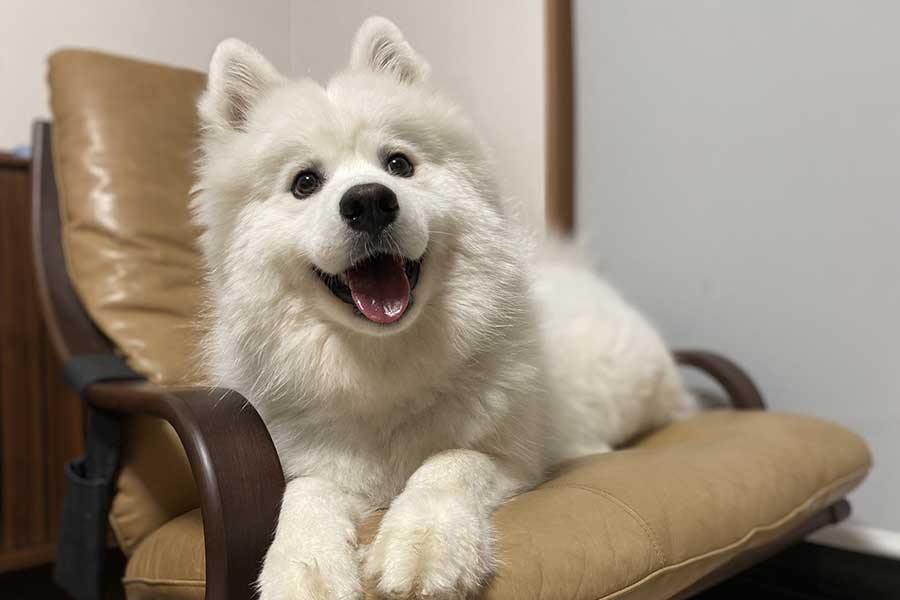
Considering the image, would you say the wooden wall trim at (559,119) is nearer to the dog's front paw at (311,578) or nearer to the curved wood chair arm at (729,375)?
the curved wood chair arm at (729,375)

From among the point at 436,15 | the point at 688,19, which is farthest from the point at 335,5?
the point at 688,19

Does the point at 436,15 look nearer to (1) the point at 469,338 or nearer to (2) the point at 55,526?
(1) the point at 469,338

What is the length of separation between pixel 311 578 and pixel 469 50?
0.91 m

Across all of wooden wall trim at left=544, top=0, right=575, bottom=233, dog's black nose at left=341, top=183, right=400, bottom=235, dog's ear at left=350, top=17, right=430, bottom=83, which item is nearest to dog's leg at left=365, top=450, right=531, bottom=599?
dog's black nose at left=341, top=183, right=400, bottom=235

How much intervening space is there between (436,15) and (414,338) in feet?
1.82

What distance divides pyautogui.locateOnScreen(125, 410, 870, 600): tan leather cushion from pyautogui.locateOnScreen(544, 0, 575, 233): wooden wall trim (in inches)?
37.8

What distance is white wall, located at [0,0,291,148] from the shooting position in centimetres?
126

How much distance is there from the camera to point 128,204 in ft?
5.69

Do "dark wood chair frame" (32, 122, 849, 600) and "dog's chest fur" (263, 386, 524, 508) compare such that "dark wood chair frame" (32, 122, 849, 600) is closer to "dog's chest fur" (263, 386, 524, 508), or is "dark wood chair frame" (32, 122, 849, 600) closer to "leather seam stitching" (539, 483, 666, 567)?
"dog's chest fur" (263, 386, 524, 508)

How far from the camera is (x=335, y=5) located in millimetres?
1249

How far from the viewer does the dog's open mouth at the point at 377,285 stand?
3.77ft

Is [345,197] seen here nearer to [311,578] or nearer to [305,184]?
[305,184]

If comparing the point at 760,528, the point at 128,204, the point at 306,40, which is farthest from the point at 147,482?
the point at 760,528

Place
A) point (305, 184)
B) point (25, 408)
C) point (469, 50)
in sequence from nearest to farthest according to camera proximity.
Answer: point (305, 184) → point (469, 50) → point (25, 408)
